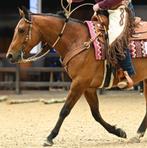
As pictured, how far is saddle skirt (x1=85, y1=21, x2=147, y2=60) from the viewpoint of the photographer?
734cm

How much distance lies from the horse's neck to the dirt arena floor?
1.28 metres

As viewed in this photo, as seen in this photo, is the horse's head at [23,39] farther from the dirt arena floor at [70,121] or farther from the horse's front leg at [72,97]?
the dirt arena floor at [70,121]

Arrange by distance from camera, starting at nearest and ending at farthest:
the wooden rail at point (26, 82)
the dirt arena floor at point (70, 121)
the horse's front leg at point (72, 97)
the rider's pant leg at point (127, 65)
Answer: the horse's front leg at point (72, 97)
the rider's pant leg at point (127, 65)
the dirt arena floor at point (70, 121)
the wooden rail at point (26, 82)

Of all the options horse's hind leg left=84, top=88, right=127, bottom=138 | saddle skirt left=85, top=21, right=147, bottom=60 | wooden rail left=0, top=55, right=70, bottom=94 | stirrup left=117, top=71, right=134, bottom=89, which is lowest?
wooden rail left=0, top=55, right=70, bottom=94

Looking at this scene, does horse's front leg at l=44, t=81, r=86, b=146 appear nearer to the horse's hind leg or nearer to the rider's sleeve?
the horse's hind leg

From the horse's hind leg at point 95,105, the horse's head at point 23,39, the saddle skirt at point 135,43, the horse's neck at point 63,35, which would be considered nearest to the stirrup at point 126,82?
the saddle skirt at point 135,43

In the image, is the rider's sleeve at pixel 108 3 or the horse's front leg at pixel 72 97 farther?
the rider's sleeve at pixel 108 3

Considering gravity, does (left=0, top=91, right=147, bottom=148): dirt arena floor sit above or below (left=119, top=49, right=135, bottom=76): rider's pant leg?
below

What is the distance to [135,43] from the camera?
7578 millimetres

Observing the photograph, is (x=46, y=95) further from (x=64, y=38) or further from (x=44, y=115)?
(x=64, y=38)

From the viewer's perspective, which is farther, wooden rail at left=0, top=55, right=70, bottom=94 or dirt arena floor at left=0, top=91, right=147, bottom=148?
wooden rail at left=0, top=55, right=70, bottom=94

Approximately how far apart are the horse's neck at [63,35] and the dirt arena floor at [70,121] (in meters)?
1.28

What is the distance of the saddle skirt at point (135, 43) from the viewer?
24.1 feet

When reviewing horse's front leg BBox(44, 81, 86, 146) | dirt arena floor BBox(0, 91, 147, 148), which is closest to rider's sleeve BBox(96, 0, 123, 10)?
horse's front leg BBox(44, 81, 86, 146)
